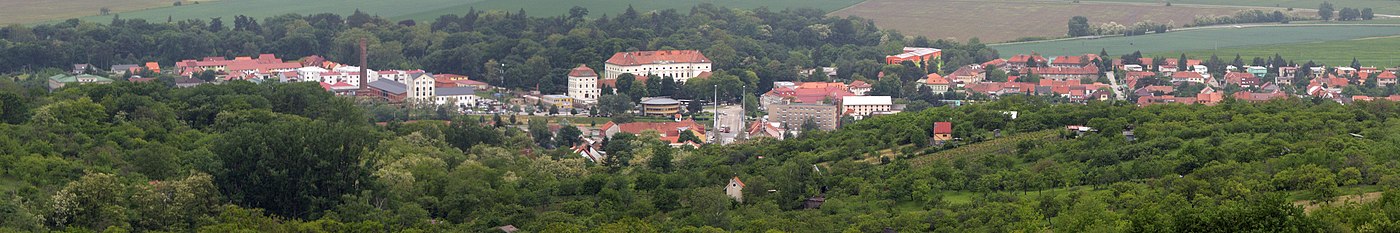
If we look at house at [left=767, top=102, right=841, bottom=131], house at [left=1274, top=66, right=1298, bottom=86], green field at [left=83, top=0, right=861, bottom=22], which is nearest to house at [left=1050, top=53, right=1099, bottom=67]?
house at [left=1274, top=66, right=1298, bottom=86]

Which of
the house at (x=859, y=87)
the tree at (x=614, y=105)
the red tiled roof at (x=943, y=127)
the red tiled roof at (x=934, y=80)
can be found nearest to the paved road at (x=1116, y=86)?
the red tiled roof at (x=934, y=80)

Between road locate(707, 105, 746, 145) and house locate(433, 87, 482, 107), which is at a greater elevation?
house locate(433, 87, 482, 107)

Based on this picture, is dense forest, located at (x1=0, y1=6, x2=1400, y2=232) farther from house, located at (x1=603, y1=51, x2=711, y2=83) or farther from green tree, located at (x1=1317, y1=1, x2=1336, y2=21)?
green tree, located at (x1=1317, y1=1, x2=1336, y2=21)

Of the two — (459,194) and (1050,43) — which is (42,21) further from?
(459,194)

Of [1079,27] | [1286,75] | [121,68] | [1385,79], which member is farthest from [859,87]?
[1079,27]

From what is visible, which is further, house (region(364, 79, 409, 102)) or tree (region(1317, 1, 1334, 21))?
tree (region(1317, 1, 1334, 21))

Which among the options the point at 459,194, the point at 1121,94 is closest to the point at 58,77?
the point at 1121,94

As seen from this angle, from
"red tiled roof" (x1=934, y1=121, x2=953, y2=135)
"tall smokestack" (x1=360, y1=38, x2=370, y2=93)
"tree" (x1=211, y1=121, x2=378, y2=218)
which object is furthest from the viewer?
"tall smokestack" (x1=360, y1=38, x2=370, y2=93)
